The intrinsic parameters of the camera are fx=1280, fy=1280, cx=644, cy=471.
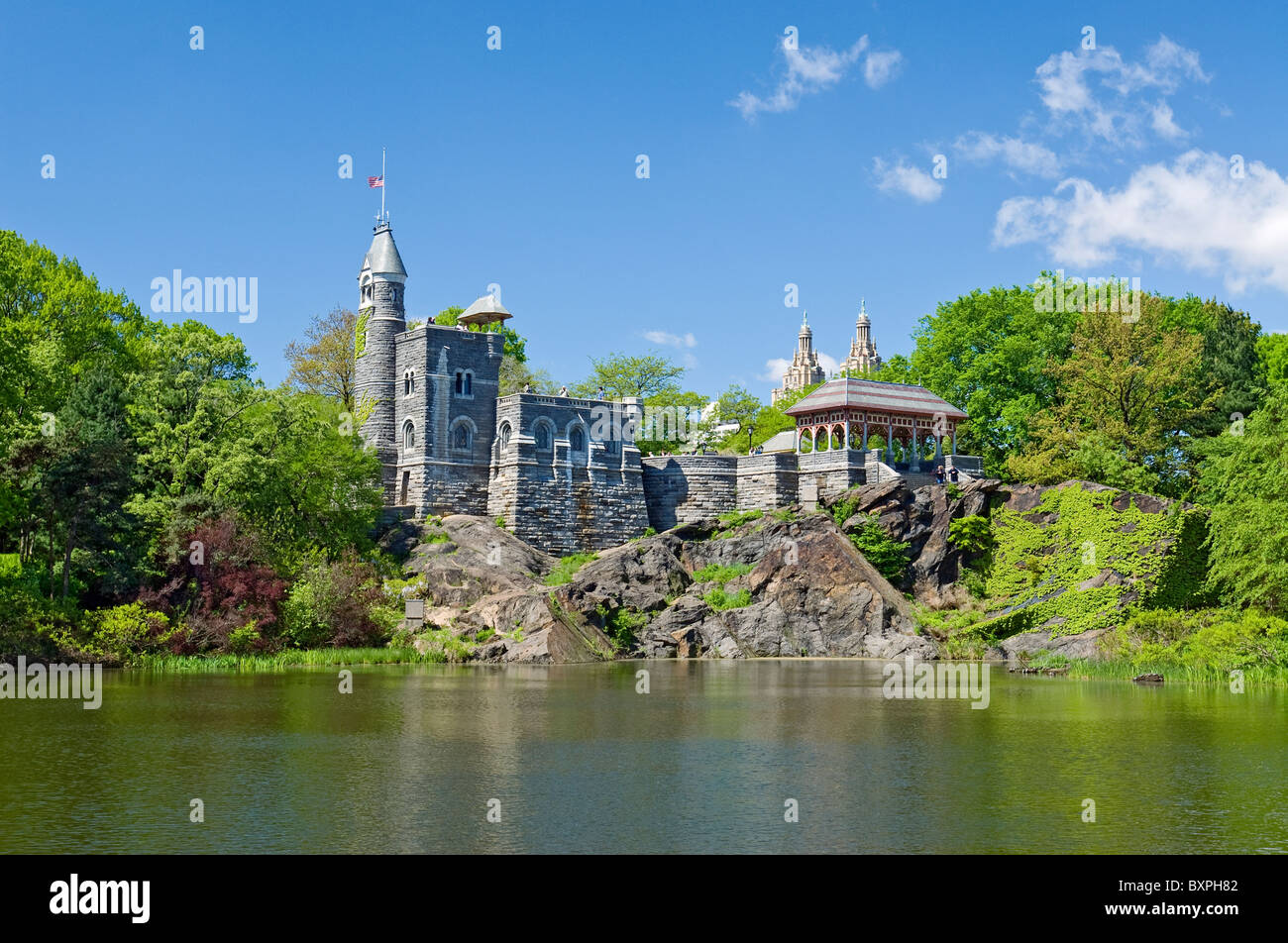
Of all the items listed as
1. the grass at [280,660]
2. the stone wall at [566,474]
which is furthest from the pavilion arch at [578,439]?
the grass at [280,660]

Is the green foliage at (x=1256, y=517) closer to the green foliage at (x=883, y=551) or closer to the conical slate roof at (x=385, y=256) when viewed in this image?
the green foliage at (x=883, y=551)

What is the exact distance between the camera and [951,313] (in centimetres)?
7588

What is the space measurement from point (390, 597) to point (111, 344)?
16666mm

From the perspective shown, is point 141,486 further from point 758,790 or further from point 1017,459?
point 1017,459

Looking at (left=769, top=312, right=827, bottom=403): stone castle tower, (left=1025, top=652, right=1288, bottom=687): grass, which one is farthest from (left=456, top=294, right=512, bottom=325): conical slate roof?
(left=769, top=312, right=827, bottom=403): stone castle tower

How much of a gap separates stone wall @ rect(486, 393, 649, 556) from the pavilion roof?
8.98 meters

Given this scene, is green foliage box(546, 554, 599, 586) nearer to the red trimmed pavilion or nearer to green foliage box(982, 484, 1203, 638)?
the red trimmed pavilion

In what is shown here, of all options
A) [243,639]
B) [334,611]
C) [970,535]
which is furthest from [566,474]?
[243,639]

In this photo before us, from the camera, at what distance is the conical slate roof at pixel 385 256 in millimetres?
65938

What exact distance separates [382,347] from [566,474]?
11.7 meters

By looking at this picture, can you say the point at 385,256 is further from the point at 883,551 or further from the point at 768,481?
the point at 883,551

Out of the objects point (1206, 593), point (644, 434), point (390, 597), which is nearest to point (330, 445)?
point (390, 597)

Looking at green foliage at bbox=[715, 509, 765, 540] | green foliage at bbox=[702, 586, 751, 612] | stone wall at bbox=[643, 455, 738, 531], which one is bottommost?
green foliage at bbox=[702, 586, 751, 612]

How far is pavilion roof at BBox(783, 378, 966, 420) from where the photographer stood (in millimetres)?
64000
